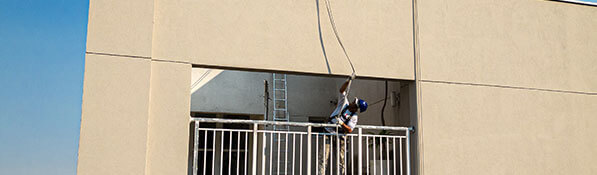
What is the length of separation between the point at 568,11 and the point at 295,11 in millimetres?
4656

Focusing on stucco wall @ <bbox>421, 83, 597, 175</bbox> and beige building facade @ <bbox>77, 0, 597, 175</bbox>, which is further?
stucco wall @ <bbox>421, 83, 597, 175</bbox>

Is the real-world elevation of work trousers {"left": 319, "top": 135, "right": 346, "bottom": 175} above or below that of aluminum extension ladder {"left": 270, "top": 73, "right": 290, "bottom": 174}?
below

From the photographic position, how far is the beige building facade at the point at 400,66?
6.45 m

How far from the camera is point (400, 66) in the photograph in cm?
786

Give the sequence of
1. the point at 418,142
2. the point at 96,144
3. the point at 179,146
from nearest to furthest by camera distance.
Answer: the point at 96,144, the point at 179,146, the point at 418,142

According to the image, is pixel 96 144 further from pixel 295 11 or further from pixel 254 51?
pixel 295 11

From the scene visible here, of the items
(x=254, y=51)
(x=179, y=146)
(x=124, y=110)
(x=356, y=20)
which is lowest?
(x=179, y=146)

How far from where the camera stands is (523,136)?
27.0ft

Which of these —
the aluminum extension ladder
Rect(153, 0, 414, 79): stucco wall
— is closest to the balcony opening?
the aluminum extension ladder

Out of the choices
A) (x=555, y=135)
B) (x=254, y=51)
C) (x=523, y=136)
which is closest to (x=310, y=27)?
(x=254, y=51)

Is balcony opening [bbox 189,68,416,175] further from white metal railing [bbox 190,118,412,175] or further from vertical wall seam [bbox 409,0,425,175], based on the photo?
vertical wall seam [bbox 409,0,425,175]

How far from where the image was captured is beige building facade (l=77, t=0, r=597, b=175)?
21.2ft

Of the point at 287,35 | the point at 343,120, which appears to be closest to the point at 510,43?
the point at 343,120

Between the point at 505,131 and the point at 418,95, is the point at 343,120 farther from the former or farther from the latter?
the point at 505,131
